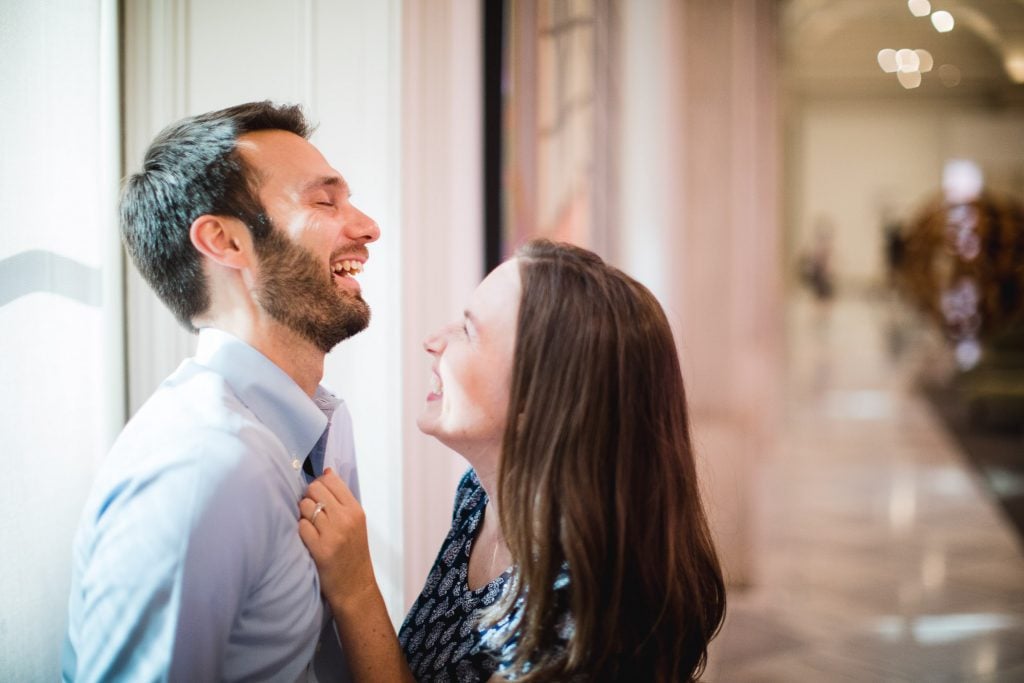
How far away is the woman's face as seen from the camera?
57.3 inches

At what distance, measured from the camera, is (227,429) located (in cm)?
124

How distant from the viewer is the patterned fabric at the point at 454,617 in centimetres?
145

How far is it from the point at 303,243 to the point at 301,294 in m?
0.08

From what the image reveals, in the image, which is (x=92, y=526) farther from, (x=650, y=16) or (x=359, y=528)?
(x=650, y=16)

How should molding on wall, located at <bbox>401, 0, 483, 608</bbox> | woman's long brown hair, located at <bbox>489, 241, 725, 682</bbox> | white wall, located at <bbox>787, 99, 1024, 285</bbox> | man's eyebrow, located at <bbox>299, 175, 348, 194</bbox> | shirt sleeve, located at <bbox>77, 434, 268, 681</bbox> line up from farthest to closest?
white wall, located at <bbox>787, 99, 1024, 285</bbox>
molding on wall, located at <bbox>401, 0, 483, 608</bbox>
man's eyebrow, located at <bbox>299, 175, 348, 194</bbox>
woman's long brown hair, located at <bbox>489, 241, 725, 682</bbox>
shirt sleeve, located at <bbox>77, 434, 268, 681</bbox>

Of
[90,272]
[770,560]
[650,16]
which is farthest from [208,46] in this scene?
[770,560]

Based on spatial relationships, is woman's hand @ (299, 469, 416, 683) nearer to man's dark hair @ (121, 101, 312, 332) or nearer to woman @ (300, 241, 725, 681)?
woman @ (300, 241, 725, 681)

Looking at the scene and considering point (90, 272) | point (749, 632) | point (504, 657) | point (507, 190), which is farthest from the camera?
point (749, 632)

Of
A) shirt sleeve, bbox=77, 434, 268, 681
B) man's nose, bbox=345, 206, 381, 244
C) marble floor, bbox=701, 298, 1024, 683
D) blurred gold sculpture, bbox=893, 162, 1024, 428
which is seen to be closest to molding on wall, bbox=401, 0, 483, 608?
man's nose, bbox=345, 206, 381, 244

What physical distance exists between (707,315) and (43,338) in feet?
10.8

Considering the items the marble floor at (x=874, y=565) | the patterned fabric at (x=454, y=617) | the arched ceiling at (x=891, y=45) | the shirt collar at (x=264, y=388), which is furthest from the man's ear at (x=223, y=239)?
the arched ceiling at (x=891, y=45)

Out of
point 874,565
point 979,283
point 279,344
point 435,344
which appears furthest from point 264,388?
point 979,283

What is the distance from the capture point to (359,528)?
1.37 meters

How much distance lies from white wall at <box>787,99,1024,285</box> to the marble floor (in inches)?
522
